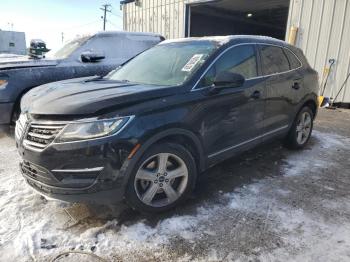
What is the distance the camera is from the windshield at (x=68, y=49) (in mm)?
6387

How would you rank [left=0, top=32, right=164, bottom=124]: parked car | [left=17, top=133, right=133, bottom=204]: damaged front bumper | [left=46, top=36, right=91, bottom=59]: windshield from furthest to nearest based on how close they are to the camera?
1. [left=46, top=36, right=91, bottom=59]: windshield
2. [left=0, top=32, right=164, bottom=124]: parked car
3. [left=17, top=133, right=133, bottom=204]: damaged front bumper

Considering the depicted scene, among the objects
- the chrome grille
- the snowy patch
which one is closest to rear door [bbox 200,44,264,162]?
the snowy patch

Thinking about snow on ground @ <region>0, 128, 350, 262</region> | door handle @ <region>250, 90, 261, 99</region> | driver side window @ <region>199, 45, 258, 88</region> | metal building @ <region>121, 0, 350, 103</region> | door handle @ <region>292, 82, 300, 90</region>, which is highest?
metal building @ <region>121, 0, 350, 103</region>

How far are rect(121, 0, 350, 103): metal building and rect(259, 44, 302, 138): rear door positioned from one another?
222 inches

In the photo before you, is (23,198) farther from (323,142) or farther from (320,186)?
(323,142)

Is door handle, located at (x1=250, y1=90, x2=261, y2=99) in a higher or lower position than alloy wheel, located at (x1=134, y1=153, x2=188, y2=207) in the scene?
higher

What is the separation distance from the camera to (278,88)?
14.3 feet

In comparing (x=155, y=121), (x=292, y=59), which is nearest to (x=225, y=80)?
(x=155, y=121)

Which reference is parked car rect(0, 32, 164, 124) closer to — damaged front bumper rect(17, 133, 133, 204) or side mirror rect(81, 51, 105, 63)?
side mirror rect(81, 51, 105, 63)

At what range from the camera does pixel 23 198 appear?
3453 mm

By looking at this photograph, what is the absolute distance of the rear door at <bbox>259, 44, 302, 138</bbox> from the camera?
4.23 meters

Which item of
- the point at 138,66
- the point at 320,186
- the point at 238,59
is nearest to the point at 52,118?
the point at 138,66

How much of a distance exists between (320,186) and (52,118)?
10.4 feet

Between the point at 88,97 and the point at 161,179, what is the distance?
103 centimetres
